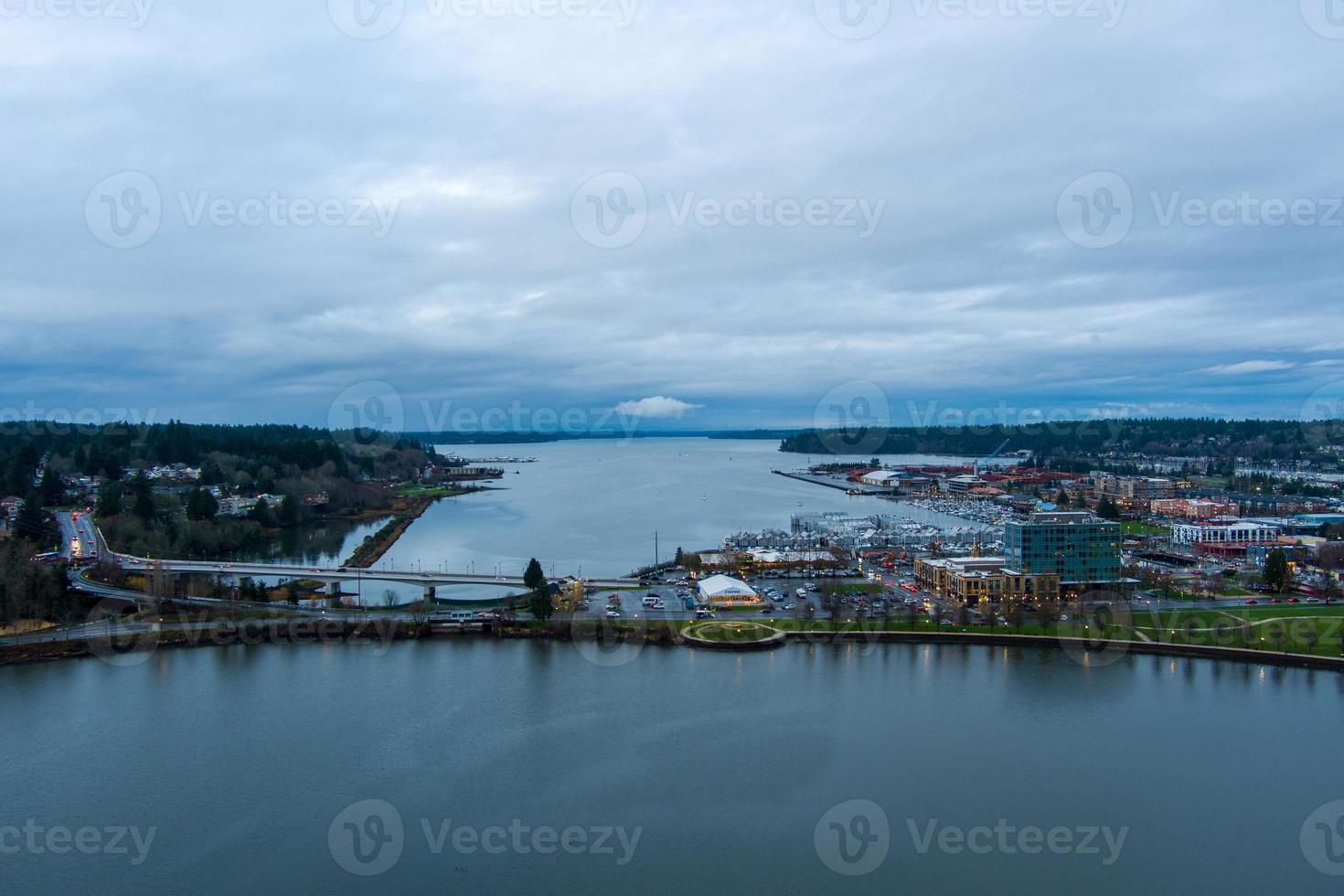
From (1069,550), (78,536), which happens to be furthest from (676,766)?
(78,536)

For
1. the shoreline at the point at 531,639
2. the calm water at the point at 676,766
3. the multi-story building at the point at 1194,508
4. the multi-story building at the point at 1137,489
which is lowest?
the calm water at the point at 676,766

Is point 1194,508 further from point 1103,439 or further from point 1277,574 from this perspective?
point 1103,439

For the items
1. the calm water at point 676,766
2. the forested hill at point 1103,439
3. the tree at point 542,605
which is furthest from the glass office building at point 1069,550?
the forested hill at point 1103,439

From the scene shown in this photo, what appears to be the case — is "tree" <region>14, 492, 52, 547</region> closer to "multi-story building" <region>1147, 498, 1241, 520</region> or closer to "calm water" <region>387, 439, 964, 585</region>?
"calm water" <region>387, 439, 964, 585</region>

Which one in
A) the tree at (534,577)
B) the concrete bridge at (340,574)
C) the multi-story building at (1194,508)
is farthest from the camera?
the multi-story building at (1194,508)

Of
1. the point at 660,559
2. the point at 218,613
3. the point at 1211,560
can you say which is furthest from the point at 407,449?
the point at 1211,560

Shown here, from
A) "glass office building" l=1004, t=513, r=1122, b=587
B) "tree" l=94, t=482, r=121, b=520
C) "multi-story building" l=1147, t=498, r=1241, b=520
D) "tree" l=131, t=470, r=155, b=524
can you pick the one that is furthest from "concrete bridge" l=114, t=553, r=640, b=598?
"multi-story building" l=1147, t=498, r=1241, b=520

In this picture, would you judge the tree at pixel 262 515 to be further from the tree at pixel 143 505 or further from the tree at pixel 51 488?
the tree at pixel 51 488
